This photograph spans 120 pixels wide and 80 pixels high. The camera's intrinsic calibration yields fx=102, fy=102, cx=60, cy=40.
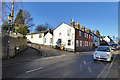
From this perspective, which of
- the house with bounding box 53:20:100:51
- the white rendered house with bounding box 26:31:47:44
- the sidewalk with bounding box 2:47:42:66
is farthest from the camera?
the white rendered house with bounding box 26:31:47:44

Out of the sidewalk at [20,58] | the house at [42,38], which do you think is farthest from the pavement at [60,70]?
the house at [42,38]

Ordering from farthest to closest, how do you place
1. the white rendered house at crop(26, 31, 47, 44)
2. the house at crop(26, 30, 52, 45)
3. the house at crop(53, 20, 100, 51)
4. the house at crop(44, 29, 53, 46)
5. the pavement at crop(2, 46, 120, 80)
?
the white rendered house at crop(26, 31, 47, 44) → the house at crop(26, 30, 52, 45) → the house at crop(44, 29, 53, 46) → the house at crop(53, 20, 100, 51) → the pavement at crop(2, 46, 120, 80)

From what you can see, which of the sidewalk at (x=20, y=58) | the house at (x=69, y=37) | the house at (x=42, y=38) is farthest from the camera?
the house at (x=42, y=38)

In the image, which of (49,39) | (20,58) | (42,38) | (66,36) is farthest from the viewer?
(42,38)

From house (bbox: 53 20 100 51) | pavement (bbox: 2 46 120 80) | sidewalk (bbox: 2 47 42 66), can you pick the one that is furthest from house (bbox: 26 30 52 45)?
pavement (bbox: 2 46 120 80)

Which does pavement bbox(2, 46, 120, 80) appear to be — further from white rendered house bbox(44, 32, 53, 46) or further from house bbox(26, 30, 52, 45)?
house bbox(26, 30, 52, 45)

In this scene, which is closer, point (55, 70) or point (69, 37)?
point (55, 70)

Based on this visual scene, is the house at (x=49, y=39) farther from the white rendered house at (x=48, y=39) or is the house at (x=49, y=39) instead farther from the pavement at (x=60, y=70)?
the pavement at (x=60, y=70)

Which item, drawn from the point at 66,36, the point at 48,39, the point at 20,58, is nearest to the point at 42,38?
the point at 48,39

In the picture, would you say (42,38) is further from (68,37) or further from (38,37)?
(68,37)

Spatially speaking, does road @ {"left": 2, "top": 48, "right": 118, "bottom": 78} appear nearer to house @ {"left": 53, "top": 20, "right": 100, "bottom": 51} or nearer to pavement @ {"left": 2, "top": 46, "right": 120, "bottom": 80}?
pavement @ {"left": 2, "top": 46, "right": 120, "bottom": 80}

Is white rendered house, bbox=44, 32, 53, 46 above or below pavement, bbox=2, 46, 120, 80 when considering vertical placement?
above

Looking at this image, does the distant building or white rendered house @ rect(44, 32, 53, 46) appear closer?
the distant building

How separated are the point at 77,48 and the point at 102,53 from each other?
2035 centimetres
